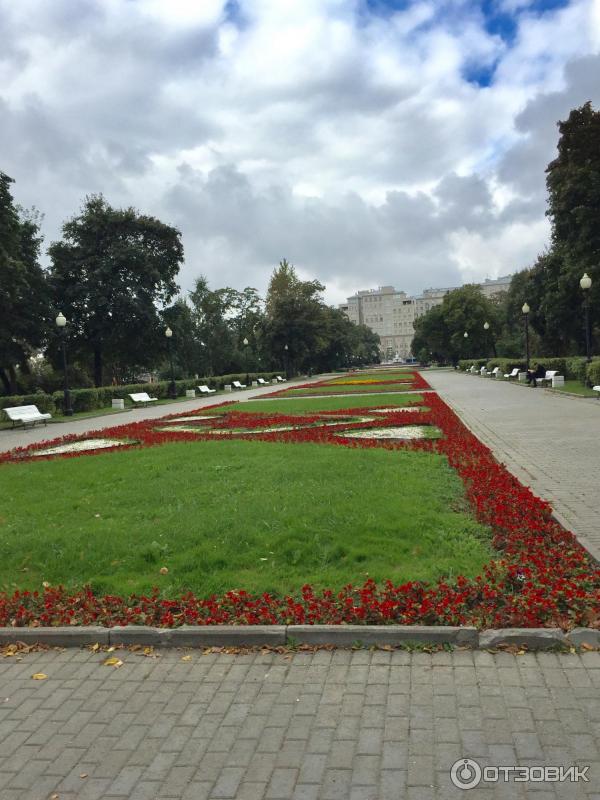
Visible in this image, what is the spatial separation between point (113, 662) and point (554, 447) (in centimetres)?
900

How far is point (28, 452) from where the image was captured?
1395 centimetres

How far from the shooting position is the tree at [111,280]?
4166 centimetres

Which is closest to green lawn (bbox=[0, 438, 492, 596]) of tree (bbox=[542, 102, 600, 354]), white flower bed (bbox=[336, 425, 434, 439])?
white flower bed (bbox=[336, 425, 434, 439])

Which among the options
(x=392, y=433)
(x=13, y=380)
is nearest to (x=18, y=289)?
(x=13, y=380)

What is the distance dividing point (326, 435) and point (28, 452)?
6.40 metres

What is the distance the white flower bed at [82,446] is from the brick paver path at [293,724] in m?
10.1

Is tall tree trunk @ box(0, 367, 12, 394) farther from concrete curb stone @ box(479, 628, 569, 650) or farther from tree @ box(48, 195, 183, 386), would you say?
concrete curb stone @ box(479, 628, 569, 650)

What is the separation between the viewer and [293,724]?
3150mm

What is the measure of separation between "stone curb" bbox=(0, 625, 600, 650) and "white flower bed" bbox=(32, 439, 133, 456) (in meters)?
9.52

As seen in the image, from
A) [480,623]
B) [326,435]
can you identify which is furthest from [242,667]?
[326,435]

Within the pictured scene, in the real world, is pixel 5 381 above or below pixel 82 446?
above

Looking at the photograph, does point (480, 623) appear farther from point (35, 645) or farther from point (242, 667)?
point (35, 645)

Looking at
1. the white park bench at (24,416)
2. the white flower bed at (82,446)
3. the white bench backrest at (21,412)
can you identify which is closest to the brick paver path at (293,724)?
the white flower bed at (82,446)

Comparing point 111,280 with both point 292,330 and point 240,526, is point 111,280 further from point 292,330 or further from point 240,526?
Result: point 240,526
